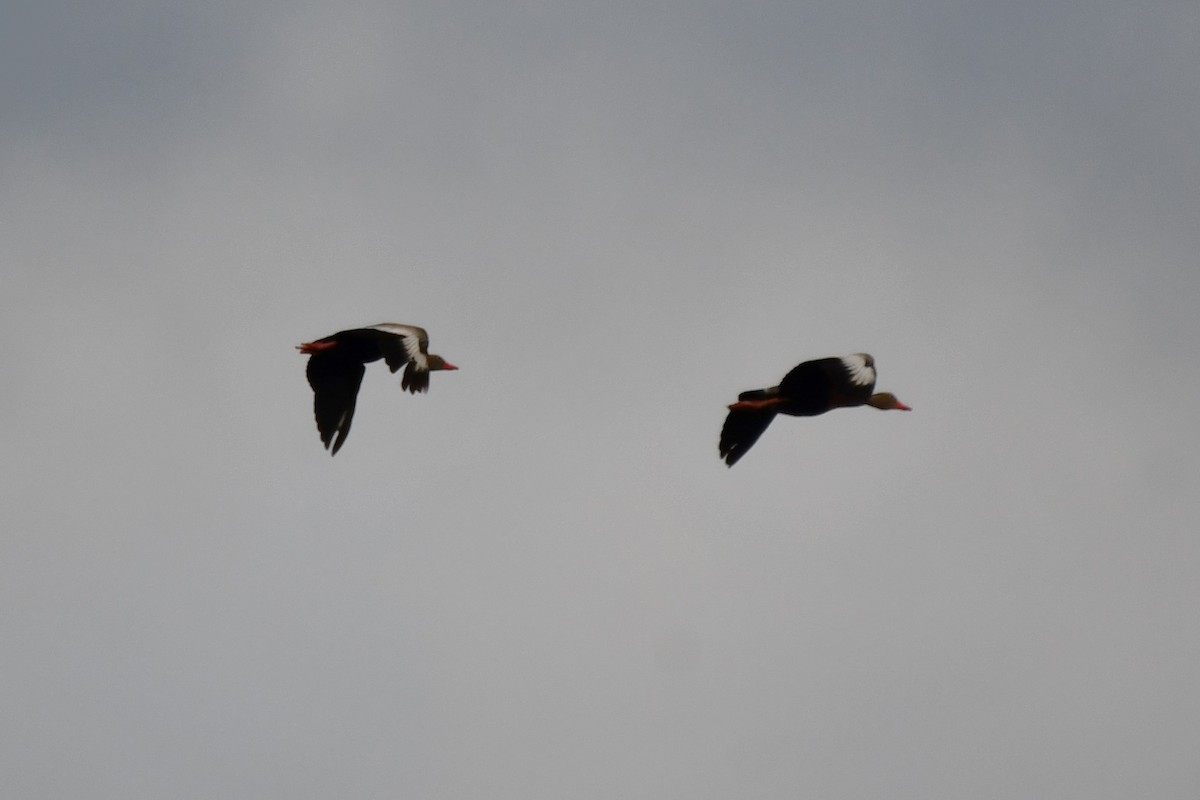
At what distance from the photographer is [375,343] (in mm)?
34438

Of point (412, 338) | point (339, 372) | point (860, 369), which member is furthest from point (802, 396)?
point (339, 372)

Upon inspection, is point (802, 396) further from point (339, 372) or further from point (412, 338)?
point (339, 372)

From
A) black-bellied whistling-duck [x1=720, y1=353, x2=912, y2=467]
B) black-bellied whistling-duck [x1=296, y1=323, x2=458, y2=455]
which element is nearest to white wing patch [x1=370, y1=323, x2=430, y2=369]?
black-bellied whistling-duck [x1=296, y1=323, x2=458, y2=455]

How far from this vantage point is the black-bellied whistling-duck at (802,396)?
1315 inches

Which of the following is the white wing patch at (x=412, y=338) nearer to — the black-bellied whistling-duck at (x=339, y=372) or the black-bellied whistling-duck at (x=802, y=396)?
the black-bellied whistling-duck at (x=339, y=372)

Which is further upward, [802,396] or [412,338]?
[412,338]

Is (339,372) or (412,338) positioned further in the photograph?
(339,372)

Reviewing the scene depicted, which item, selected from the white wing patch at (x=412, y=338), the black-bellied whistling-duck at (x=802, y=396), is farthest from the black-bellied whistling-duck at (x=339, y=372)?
the black-bellied whistling-duck at (x=802, y=396)

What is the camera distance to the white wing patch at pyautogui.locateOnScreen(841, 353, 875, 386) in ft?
109

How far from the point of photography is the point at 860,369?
33375 millimetres

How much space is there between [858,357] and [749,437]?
2787mm

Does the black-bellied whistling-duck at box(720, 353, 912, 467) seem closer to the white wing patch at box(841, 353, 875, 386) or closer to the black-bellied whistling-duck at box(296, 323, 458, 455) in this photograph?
the white wing patch at box(841, 353, 875, 386)

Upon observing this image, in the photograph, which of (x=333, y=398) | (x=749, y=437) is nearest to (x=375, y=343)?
(x=333, y=398)

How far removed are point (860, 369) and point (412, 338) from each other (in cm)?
845
